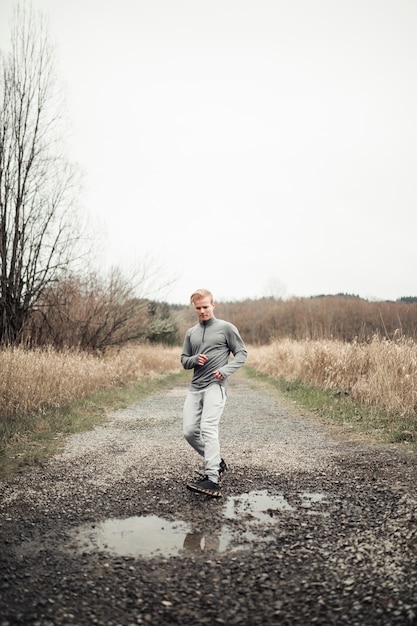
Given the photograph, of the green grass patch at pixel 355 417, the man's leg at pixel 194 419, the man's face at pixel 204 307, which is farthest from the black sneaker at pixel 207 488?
the green grass patch at pixel 355 417

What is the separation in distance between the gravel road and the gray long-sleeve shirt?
122cm

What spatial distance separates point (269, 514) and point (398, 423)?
15.2 ft

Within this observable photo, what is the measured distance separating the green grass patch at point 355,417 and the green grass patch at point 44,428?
446 cm

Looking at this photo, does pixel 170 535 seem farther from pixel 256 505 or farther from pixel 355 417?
pixel 355 417

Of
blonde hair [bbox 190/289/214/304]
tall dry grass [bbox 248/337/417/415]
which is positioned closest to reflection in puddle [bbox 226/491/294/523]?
blonde hair [bbox 190/289/214/304]

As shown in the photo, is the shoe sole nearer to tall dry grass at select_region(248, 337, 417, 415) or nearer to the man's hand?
the man's hand

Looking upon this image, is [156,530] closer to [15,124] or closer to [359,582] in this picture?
[359,582]

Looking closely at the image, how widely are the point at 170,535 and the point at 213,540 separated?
37 centimetres

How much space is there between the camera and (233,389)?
17109 mm

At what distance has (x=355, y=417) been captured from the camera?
940 centimetres

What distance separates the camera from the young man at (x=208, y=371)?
519 cm

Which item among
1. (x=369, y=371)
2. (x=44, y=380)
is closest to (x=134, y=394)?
(x=44, y=380)

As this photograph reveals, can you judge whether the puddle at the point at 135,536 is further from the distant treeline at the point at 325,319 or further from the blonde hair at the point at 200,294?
the distant treeline at the point at 325,319

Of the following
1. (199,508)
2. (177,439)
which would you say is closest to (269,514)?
(199,508)
